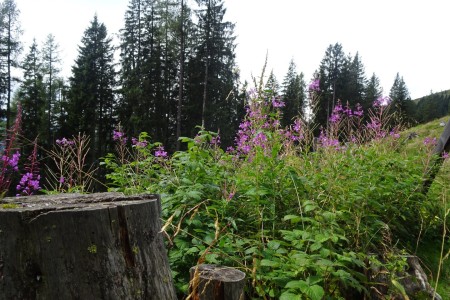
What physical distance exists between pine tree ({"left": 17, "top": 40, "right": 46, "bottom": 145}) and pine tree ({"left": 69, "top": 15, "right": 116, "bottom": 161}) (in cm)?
448

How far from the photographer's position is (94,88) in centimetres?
3038

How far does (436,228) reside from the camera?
4188mm

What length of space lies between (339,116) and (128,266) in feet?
13.1

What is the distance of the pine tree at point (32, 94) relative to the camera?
103 feet

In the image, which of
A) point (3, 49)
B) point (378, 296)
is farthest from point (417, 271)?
point (3, 49)

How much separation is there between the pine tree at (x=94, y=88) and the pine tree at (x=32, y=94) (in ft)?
14.7

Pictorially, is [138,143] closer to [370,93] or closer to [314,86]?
[314,86]

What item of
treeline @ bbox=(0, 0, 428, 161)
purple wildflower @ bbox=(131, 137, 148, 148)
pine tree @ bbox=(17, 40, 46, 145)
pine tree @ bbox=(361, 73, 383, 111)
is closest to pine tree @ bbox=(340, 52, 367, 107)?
pine tree @ bbox=(361, 73, 383, 111)

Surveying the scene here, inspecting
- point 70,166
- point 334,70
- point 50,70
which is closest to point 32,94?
point 50,70

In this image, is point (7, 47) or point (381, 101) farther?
point (7, 47)

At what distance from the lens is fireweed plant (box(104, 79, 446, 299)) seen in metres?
1.99

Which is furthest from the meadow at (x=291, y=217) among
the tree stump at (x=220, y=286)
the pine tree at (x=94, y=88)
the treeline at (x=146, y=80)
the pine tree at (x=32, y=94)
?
the pine tree at (x=32, y=94)

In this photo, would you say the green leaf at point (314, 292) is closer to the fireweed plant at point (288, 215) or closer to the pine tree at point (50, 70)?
the fireweed plant at point (288, 215)

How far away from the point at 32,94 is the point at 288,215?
3673 cm
